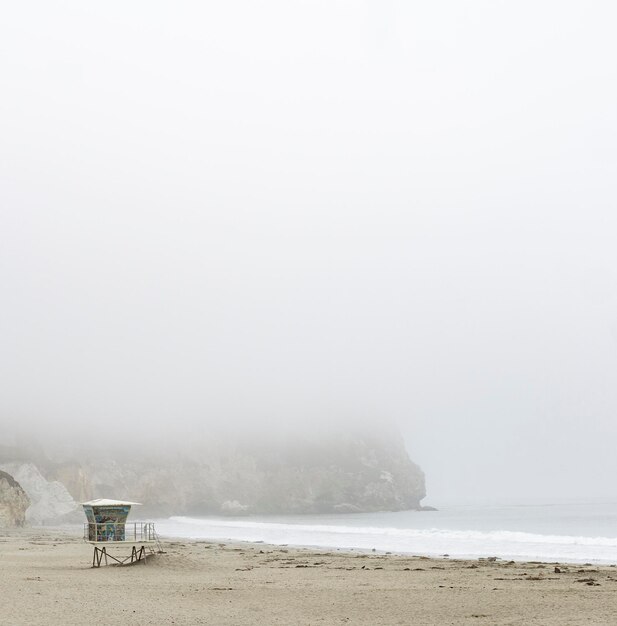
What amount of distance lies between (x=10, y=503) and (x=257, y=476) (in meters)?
91.8

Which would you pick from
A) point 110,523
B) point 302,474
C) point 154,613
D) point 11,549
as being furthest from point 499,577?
point 302,474

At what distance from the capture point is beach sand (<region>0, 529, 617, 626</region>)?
16297 mm

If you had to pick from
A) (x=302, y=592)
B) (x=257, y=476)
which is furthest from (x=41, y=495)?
(x=302, y=592)

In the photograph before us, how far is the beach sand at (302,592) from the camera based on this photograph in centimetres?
1630

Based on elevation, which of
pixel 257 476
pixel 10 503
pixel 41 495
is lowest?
pixel 41 495

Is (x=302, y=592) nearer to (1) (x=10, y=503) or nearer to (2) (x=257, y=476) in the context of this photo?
(1) (x=10, y=503)

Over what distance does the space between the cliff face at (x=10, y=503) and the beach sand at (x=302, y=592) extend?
40.0 m

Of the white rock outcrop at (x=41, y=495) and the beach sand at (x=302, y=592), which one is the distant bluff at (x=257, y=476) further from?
the beach sand at (x=302, y=592)

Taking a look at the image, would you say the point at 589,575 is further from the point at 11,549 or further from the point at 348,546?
the point at 11,549

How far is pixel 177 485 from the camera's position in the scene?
142875mm

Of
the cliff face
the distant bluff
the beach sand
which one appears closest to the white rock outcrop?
the distant bluff

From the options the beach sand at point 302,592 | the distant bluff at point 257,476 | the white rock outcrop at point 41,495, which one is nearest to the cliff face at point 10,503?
the white rock outcrop at point 41,495

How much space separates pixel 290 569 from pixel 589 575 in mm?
11329

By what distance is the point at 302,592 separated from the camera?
21.5 meters
